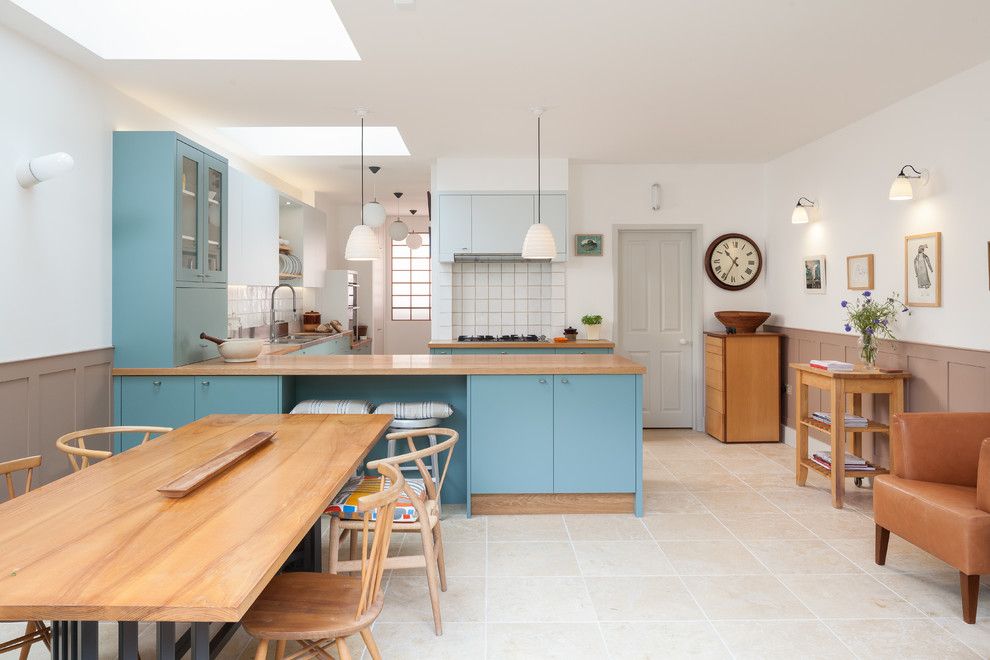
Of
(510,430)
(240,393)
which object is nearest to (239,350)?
(240,393)

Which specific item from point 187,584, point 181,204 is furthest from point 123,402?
point 187,584

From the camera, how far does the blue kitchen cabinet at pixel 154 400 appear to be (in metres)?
4.04

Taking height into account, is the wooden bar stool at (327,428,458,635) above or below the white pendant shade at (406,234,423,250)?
below

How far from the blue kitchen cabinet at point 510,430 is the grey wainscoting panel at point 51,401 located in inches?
84.2

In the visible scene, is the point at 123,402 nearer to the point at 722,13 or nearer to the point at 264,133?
the point at 264,133

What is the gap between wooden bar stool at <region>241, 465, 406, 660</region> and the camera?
1.77m

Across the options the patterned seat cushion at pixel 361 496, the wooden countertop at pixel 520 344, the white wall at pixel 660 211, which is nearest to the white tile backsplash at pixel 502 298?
A: the white wall at pixel 660 211

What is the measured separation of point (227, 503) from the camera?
1878 mm

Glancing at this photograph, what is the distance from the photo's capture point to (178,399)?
4.05 meters

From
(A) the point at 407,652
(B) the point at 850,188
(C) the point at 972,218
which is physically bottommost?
(A) the point at 407,652

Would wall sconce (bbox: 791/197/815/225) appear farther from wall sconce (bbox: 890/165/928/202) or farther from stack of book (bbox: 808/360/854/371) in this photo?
stack of book (bbox: 808/360/854/371)

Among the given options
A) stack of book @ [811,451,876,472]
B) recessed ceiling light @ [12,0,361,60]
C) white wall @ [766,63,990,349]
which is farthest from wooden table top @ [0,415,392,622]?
white wall @ [766,63,990,349]

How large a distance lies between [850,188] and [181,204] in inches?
183

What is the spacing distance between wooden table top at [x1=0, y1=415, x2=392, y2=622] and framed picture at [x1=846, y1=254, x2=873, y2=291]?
3892 mm
